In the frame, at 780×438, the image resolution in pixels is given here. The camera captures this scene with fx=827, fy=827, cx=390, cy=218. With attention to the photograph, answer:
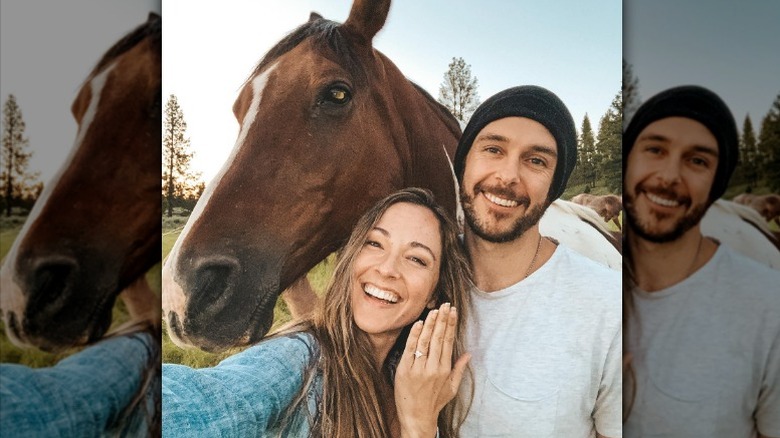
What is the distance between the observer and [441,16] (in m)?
3.94

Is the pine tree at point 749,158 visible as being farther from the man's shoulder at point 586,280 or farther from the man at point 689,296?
the man's shoulder at point 586,280

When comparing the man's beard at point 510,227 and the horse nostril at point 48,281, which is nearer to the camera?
the horse nostril at point 48,281

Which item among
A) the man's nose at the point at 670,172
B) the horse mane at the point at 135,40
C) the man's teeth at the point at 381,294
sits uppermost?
the horse mane at the point at 135,40

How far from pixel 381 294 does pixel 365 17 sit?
4.25 feet

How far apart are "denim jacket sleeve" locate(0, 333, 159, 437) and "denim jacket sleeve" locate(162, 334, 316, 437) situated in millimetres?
181

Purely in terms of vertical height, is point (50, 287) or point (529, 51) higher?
point (529, 51)

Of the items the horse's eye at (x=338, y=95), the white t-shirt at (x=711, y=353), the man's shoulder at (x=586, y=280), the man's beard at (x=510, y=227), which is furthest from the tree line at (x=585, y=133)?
the white t-shirt at (x=711, y=353)

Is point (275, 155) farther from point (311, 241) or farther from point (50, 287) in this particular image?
point (50, 287)

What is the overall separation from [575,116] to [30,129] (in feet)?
8.16

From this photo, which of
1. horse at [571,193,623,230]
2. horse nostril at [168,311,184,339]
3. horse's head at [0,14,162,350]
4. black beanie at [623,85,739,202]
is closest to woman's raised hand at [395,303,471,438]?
horse at [571,193,623,230]

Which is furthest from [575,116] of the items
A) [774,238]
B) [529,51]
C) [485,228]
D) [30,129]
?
[30,129]

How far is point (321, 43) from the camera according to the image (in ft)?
12.7

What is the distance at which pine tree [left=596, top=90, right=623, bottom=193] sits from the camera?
12.9 feet

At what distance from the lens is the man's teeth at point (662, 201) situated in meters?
3.97
